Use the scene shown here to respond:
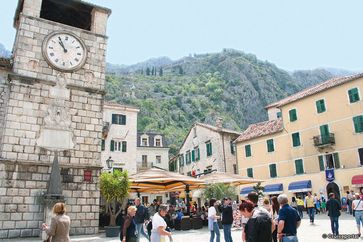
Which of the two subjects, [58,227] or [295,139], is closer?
[58,227]

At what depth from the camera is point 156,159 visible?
45188 mm

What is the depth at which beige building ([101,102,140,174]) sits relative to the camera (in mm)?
34781

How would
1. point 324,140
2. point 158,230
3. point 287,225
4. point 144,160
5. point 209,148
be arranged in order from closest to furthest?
point 287,225 → point 158,230 → point 324,140 → point 209,148 → point 144,160

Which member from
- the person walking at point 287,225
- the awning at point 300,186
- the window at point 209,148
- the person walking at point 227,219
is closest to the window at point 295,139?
the awning at point 300,186

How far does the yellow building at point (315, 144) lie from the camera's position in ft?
85.1

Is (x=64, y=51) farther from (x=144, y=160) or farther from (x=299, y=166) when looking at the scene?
(x=144, y=160)

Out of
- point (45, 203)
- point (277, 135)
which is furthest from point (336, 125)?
point (45, 203)

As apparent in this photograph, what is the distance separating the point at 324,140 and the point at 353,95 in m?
4.59

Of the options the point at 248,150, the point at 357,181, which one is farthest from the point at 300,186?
the point at 248,150

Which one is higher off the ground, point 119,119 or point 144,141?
point 119,119

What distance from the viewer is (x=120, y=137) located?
3553 cm

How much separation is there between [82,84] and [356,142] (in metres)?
22.8

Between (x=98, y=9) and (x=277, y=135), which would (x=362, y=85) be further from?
(x=98, y=9)

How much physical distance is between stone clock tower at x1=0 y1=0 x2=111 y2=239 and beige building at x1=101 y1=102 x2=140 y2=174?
20.3 metres
